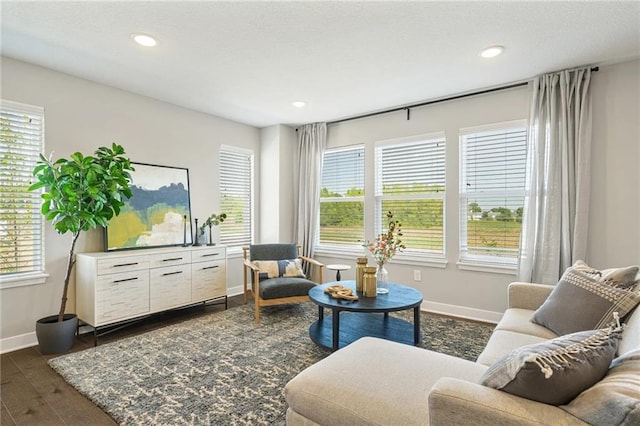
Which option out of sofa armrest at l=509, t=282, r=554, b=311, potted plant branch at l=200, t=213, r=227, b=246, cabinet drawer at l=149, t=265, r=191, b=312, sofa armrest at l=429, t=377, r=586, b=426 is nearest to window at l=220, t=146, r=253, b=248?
potted plant branch at l=200, t=213, r=227, b=246

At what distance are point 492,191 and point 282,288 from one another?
2603 millimetres

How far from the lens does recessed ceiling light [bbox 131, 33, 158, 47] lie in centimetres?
252

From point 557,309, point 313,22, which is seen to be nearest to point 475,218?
point 557,309

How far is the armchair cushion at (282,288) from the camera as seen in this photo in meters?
3.64

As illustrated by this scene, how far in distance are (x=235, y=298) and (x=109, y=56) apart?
323 cm

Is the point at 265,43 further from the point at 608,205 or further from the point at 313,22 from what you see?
the point at 608,205

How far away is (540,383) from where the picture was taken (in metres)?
1.02

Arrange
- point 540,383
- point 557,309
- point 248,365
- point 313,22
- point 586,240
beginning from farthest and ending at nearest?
point 586,240 → point 248,365 → point 313,22 → point 557,309 → point 540,383

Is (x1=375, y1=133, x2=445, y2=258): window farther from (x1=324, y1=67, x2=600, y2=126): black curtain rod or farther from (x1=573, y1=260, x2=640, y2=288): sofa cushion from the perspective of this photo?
(x1=573, y1=260, x2=640, y2=288): sofa cushion

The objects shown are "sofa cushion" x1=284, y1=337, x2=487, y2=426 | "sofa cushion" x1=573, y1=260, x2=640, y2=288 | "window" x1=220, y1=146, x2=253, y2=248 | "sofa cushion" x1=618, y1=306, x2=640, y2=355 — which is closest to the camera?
"sofa cushion" x1=284, y1=337, x2=487, y2=426

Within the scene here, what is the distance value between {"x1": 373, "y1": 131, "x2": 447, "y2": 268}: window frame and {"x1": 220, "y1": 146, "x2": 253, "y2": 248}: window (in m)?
2.01

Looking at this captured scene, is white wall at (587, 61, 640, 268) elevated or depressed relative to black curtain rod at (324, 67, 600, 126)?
depressed

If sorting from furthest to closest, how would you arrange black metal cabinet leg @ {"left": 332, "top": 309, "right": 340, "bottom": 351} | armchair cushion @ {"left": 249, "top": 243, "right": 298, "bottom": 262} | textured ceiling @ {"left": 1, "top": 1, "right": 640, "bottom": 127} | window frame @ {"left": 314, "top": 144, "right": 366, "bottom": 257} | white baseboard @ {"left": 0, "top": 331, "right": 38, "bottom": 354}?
window frame @ {"left": 314, "top": 144, "right": 366, "bottom": 257}, armchair cushion @ {"left": 249, "top": 243, "right": 298, "bottom": 262}, white baseboard @ {"left": 0, "top": 331, "right": 38, "bottom": 354}, black metal cabinet leg @ {"left": 332, "top": 309, "right": 340, "bottom": 351}, textured ceiling @ {"left": 1, "top": 1, "right": 640, "bottom": 127}

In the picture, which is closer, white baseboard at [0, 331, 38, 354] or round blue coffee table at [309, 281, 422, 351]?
round blue coffee table at [309, 281, 422, 351]
